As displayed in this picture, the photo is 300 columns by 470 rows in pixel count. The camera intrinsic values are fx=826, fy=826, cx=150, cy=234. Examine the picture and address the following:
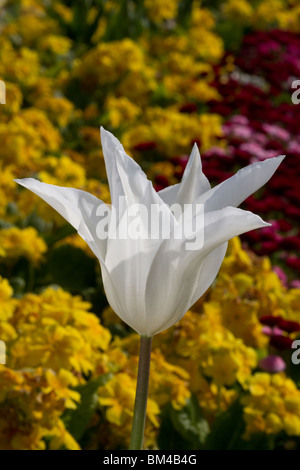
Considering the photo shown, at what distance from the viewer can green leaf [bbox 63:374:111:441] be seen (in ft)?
5.27

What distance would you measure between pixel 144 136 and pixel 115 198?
8.91ft

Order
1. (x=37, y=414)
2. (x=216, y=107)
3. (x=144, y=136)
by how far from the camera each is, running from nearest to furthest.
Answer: (x=37, y=414) < (x=144, y=136) < (x=216, y=107)

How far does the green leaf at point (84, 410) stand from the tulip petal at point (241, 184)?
2.31 ft

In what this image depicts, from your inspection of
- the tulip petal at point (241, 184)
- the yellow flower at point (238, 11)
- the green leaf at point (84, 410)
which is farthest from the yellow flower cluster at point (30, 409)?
the yellow flower at point (238, 11)

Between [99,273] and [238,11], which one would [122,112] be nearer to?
[99,273]

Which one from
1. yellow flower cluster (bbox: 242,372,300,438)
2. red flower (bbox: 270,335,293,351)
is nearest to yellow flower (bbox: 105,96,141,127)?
red flower (bbox: 270,335,293,351)

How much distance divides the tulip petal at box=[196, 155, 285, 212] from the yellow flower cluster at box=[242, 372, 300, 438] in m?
0.84

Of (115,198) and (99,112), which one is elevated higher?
(115,198)

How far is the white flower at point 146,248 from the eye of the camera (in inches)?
38.5

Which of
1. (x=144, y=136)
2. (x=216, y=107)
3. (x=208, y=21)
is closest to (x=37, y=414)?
(x=144, y=136)

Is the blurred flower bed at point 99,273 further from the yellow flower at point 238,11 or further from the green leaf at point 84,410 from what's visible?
the yellow flower at point 238,11

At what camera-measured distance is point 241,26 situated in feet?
21.8
